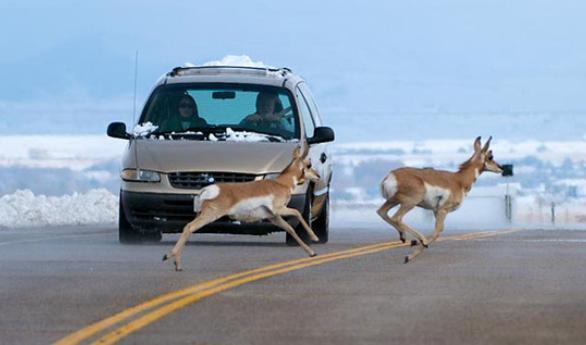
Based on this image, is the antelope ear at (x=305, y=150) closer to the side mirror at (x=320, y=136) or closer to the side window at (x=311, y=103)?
the side mirror at (x=320, y=136)

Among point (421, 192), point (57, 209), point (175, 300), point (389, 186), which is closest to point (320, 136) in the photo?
point (389, 186)

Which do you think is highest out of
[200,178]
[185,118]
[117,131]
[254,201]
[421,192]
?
[185,118]

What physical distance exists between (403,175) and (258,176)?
5.38 feet

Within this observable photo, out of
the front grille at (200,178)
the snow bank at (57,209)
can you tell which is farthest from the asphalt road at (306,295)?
the snow bank at (57,209)

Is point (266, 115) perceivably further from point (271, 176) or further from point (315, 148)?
point (271, 176)

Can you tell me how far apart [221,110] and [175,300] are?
9.25m

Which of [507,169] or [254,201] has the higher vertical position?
[507,169]

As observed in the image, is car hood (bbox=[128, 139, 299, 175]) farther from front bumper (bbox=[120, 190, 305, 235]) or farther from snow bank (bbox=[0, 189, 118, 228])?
snow bank (bbox=[0, 189, 118, 228])

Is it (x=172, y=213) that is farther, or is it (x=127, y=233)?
(x=127, y=233)

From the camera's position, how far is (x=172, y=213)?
21.5 meters

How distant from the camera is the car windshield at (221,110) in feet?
74.0

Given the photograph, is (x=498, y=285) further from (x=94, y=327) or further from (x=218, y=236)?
(x=218, y=236)

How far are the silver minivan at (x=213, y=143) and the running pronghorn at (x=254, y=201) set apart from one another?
3.85ft

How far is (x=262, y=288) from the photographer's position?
15.1 meters
